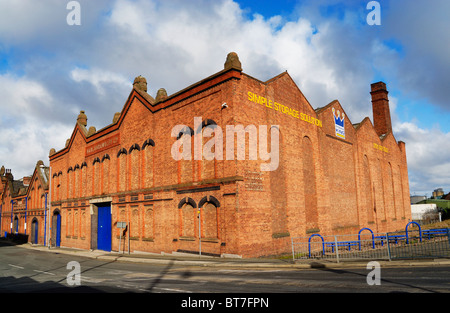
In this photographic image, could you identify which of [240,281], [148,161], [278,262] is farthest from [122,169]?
[240,281]

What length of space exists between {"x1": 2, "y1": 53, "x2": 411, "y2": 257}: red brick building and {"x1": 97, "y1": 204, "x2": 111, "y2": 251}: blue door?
9 centimetres

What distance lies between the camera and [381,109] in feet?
131

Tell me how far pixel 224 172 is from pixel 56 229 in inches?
1173

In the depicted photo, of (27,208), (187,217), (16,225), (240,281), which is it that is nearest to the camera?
(240,281)

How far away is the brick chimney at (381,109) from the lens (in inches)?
1564

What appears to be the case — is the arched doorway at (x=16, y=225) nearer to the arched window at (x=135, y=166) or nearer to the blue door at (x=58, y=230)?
the blue door at (x=58, y=230)

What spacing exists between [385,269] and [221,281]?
630 centimetres

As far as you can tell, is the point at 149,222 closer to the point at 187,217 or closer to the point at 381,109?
the point at 187,217

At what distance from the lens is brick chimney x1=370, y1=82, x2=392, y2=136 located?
39.7 m

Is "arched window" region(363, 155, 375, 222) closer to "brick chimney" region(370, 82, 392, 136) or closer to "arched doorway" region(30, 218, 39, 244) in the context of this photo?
"brick chimney" region(370, 82, 392, 136)

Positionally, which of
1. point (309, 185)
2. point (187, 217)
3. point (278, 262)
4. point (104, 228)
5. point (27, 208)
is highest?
point (309, 185)

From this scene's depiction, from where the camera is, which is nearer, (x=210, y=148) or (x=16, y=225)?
(x=210, y=148)

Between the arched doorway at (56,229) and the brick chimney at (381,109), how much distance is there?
131 feet

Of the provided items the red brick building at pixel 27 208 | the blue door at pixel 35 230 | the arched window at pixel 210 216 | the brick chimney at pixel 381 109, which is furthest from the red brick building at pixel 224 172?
the blue door at pixel 35 230
